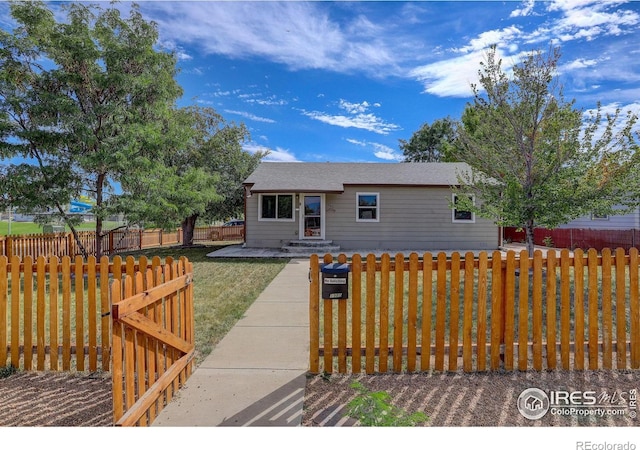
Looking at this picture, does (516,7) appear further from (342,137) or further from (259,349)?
(342,137)

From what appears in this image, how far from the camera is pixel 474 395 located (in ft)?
9.70

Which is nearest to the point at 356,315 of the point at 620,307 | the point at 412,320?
the point at 412,320

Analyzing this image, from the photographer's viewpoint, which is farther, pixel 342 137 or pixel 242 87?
pixel 342 137

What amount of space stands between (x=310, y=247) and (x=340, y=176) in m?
3.87

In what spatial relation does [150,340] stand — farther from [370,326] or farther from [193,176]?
[193,176]

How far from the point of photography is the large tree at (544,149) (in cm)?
729

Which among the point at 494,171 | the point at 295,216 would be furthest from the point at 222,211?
the point at 494,171

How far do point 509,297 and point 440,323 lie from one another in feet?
2.42

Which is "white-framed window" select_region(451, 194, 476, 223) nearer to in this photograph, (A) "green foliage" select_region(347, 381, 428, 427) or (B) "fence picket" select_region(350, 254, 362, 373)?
(B) "fence picket" select_region(350, 254, 362, 373)

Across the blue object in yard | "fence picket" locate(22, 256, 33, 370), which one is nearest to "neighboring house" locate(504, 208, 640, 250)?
"fence picket" locate(22, 256, 33, 370)

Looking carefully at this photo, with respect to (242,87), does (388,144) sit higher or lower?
higher

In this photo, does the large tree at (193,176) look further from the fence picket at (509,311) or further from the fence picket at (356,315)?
the fence picket at (509,311)

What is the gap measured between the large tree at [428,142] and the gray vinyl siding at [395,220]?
954 inches
